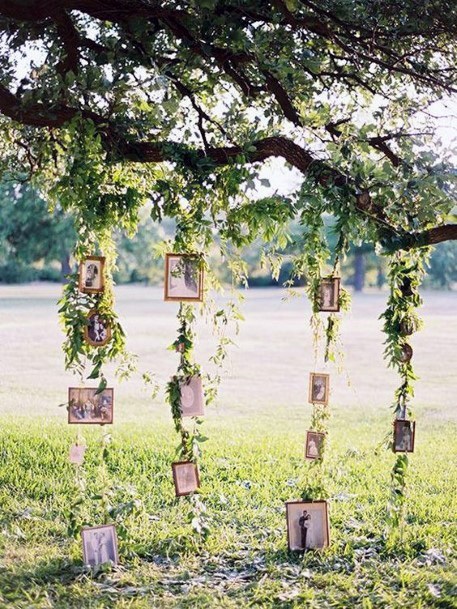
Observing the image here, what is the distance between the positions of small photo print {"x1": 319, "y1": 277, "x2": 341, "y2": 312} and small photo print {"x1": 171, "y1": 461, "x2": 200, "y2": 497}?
102cm

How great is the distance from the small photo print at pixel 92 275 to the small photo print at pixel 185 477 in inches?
37.6

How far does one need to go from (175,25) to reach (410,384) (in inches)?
82.1

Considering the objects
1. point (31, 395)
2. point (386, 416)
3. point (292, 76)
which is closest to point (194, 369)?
point (292, 76)

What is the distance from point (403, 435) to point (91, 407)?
5.07ft

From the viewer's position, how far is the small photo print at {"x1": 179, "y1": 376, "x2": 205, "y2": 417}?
439 cm

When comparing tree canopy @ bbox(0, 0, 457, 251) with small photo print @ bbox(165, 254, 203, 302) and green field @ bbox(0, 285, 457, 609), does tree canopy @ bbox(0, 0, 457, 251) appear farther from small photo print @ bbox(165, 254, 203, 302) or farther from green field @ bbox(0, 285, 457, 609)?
green field @ bbox(0, 285, 457, 609)

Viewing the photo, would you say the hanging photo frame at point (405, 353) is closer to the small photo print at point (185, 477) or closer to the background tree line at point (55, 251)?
the small photo print at point (185, 477)

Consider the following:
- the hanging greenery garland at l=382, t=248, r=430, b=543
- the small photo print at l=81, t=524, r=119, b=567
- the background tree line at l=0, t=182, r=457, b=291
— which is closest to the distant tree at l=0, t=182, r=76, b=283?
the background tree line at l=0, t=182, r=457, b=291

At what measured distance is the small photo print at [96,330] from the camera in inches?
165

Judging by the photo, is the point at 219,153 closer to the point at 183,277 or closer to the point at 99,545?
the point at 183,277

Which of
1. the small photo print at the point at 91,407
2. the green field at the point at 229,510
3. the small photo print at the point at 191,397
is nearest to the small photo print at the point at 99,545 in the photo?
the green field at the point at 229,510

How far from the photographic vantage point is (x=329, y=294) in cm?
440

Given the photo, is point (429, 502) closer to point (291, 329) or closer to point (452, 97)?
point (452, 97)

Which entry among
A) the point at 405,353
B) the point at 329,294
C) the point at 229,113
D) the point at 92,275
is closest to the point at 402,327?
the point at 405,353
